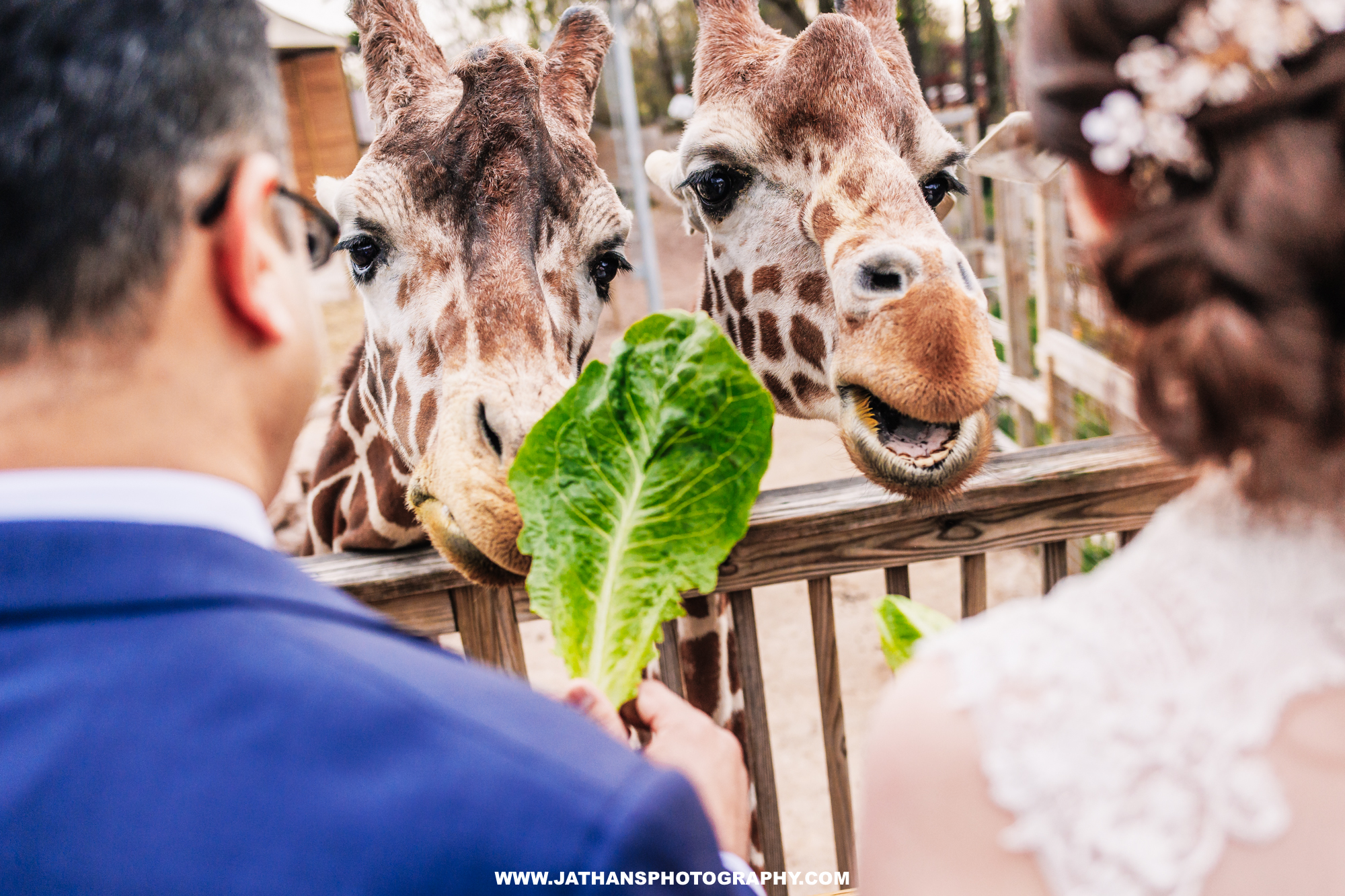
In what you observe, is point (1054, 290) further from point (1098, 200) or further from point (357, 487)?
point (1098, 200)

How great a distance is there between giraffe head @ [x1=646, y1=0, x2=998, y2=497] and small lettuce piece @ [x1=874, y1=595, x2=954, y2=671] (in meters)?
0.45

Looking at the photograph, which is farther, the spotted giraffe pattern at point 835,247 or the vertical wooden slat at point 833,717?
the vertical wooden slat at point 833,717

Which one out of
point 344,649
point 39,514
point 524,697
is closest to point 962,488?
point 524,697

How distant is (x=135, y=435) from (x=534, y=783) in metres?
0.50

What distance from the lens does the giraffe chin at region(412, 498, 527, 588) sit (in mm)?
1998

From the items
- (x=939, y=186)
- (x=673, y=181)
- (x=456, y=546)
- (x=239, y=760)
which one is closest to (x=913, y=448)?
(x=939, y=186)

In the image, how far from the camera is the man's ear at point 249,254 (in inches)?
35.6

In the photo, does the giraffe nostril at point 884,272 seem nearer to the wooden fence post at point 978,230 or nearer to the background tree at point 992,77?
the wooden fence post at point 978,230

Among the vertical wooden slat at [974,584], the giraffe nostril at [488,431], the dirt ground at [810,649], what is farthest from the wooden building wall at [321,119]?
the vertical wooden slat at [974,584]

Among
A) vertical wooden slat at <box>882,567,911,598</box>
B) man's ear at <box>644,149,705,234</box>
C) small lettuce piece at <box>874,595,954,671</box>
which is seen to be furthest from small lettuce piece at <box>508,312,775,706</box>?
man's ear at <box>644,149,705,234</box>

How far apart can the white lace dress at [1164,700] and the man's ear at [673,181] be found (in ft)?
6.94

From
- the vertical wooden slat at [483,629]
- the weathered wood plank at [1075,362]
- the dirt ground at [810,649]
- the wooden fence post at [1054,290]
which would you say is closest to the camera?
the vertical wooden slat at [483,629]

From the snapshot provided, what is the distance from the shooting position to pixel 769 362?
2.73m

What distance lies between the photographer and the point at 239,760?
0.73m
